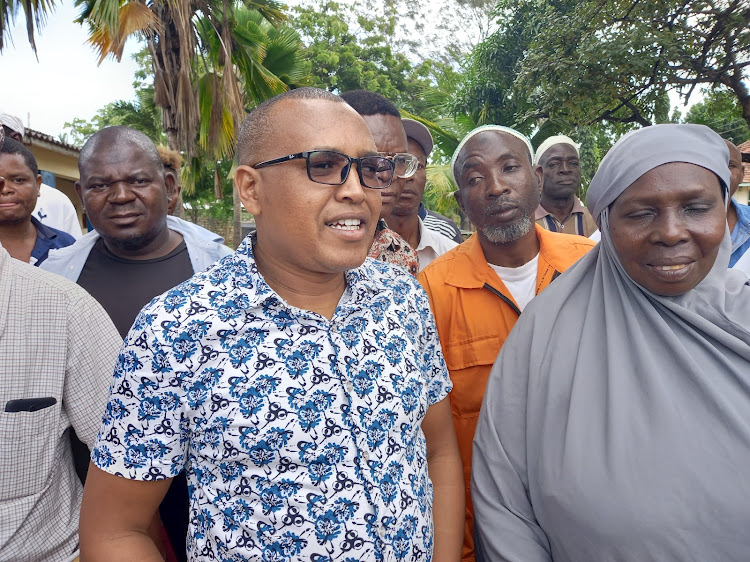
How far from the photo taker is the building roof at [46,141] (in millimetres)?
11219

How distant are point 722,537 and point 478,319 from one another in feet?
3.91

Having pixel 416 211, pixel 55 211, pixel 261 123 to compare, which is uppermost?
pixel 261 123

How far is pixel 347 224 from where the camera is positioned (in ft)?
5.03

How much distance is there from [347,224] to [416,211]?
1.69 meters

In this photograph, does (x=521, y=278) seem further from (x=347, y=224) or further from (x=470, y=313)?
(x=347, y=224)

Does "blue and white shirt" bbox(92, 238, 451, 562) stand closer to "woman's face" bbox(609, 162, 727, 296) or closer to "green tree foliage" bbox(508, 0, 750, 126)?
"woman's face" bbox(609, 162, 727, 296)

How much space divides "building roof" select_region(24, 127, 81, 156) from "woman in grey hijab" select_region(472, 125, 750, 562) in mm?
11969

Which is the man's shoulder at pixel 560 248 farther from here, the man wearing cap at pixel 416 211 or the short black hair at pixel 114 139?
the short black hair at pixel 114 139

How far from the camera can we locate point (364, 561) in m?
1.36

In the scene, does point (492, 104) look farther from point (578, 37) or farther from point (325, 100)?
point (325, 100)

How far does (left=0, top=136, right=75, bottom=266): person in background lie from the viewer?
308 centimetres

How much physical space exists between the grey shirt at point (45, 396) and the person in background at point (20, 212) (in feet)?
4.81

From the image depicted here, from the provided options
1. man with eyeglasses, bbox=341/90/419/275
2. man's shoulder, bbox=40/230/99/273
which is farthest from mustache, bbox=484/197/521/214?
man's shoulder, bbox=40/230/99/273

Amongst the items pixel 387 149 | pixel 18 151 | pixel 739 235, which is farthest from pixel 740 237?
pixel 18 151
